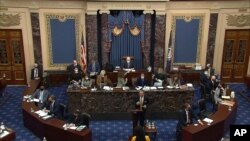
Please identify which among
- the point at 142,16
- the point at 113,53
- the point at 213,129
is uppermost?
the point at 142,16

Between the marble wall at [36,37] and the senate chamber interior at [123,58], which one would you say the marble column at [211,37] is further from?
the marble wall at [36,37]

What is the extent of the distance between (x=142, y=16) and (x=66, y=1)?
11.3 feet

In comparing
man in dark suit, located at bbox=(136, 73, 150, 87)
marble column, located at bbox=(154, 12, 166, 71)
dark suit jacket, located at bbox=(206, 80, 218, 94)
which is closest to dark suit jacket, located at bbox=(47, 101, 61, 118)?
man in dark suit, located at bbox=(136, 73, 150, 87)

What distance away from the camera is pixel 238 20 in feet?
57.2

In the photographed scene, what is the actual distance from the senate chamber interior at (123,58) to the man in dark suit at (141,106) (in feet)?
0.44

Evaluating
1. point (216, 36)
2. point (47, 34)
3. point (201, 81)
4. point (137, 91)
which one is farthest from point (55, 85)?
point (216, 36)

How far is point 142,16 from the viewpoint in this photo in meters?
16.8

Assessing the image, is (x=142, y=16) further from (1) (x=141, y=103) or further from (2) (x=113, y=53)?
(1) (x=141, y=103)

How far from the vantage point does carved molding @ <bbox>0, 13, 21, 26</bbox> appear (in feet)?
54.9

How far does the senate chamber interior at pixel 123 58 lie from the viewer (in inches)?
572

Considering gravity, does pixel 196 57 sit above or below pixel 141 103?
above

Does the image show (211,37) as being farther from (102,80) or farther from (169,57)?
(102,80)

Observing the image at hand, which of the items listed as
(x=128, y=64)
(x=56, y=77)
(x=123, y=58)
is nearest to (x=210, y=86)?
(x=128, y=64)

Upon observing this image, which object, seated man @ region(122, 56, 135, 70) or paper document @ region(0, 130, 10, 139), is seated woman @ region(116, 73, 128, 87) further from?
paper document @ region(0, 130, 10, 139)
